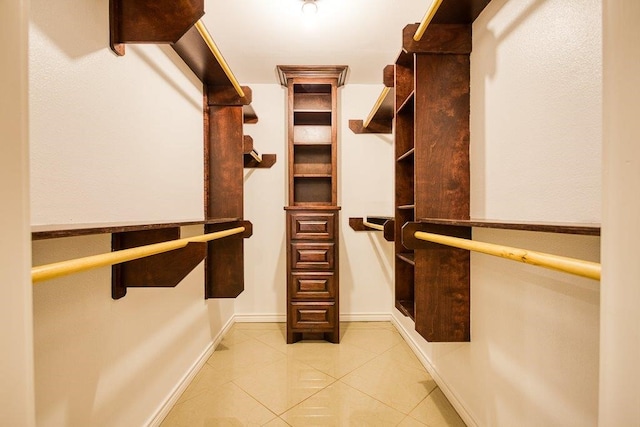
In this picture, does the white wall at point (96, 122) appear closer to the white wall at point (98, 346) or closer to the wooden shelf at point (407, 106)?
the white wall at point (98, 346)

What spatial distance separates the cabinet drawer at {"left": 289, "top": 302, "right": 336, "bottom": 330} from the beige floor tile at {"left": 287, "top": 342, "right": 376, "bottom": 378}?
0.15 metres

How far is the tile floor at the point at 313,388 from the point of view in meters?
1.46

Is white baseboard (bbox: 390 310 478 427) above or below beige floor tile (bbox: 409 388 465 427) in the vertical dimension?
above

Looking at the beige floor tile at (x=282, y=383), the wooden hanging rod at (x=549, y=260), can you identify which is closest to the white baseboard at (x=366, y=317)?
the beige floor tile at (x=282, y=383)

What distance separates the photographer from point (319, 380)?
180 centimetres

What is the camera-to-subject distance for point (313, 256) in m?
2.33

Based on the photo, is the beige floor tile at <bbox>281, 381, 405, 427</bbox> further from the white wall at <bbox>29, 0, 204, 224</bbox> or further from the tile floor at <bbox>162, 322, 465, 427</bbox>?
the white wall at <bbox>29, 0, 204, 224</bbox>

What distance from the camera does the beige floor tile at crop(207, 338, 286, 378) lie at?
1.92 meters

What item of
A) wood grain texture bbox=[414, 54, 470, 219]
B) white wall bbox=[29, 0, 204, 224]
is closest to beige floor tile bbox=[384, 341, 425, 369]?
wood grain texture bbox=[414, 54, 470, 219]

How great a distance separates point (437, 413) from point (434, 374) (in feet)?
0.99

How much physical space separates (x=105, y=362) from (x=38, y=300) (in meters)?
0.40

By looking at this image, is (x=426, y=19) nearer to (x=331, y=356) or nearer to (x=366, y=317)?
(x=331, y=356)

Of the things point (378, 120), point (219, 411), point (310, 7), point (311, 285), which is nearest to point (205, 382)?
point (219, 411)
